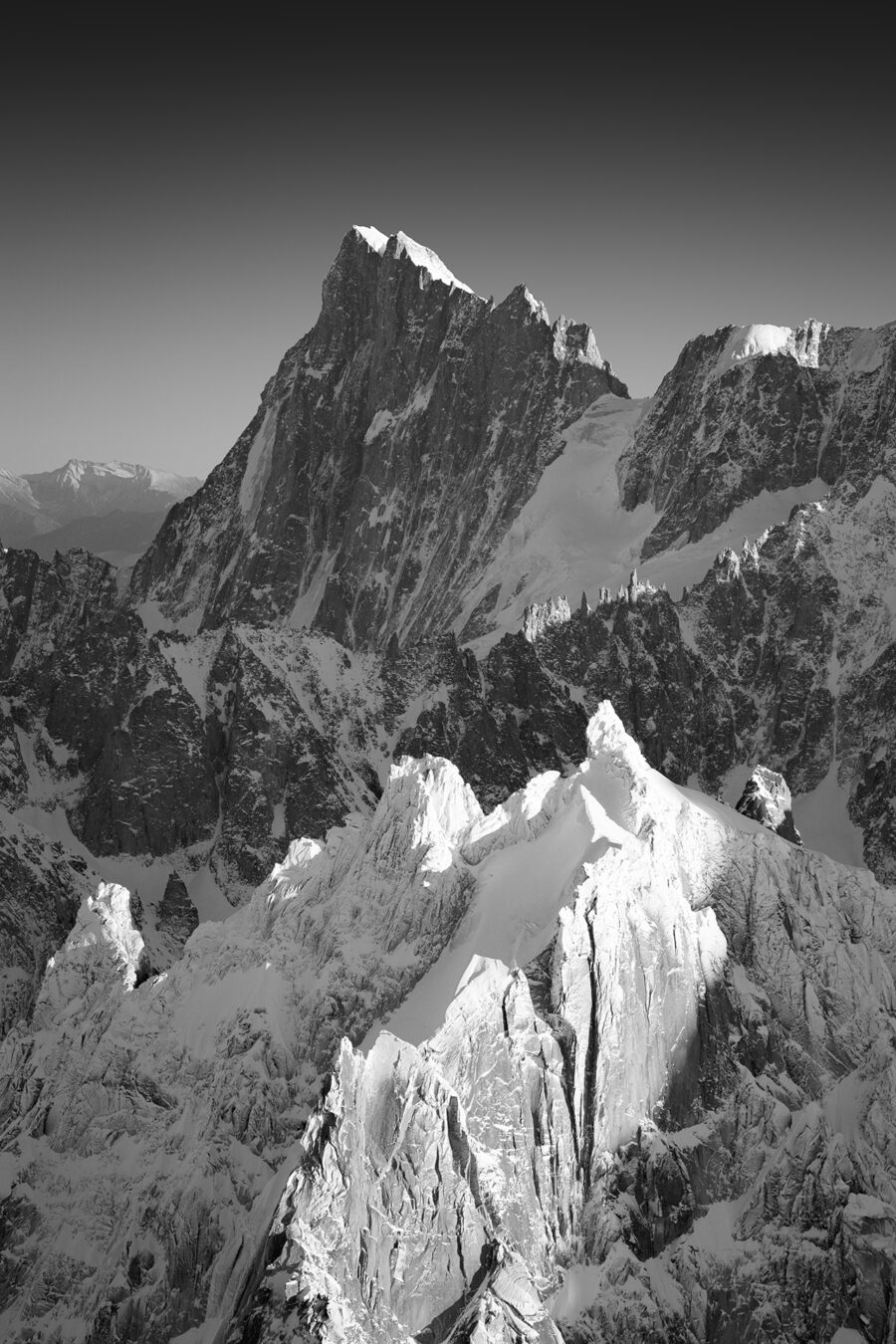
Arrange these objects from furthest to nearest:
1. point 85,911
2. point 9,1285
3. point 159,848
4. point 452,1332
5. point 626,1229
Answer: point 159,848, point 85,911, point 9,1285, point 626,1229, point 452,1332

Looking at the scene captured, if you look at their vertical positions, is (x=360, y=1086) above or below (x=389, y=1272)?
above

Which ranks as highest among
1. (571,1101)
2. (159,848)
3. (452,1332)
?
(571,1101)

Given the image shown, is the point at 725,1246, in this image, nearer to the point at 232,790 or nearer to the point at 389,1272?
the point at 389,1272

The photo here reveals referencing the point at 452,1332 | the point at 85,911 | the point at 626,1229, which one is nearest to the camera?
the point at 452,1332

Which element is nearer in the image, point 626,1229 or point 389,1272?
point 389,1272

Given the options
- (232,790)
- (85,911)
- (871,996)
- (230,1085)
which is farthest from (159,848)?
(871,996)

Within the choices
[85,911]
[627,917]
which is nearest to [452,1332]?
[627,917]

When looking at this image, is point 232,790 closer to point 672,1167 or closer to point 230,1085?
point 230,1085
